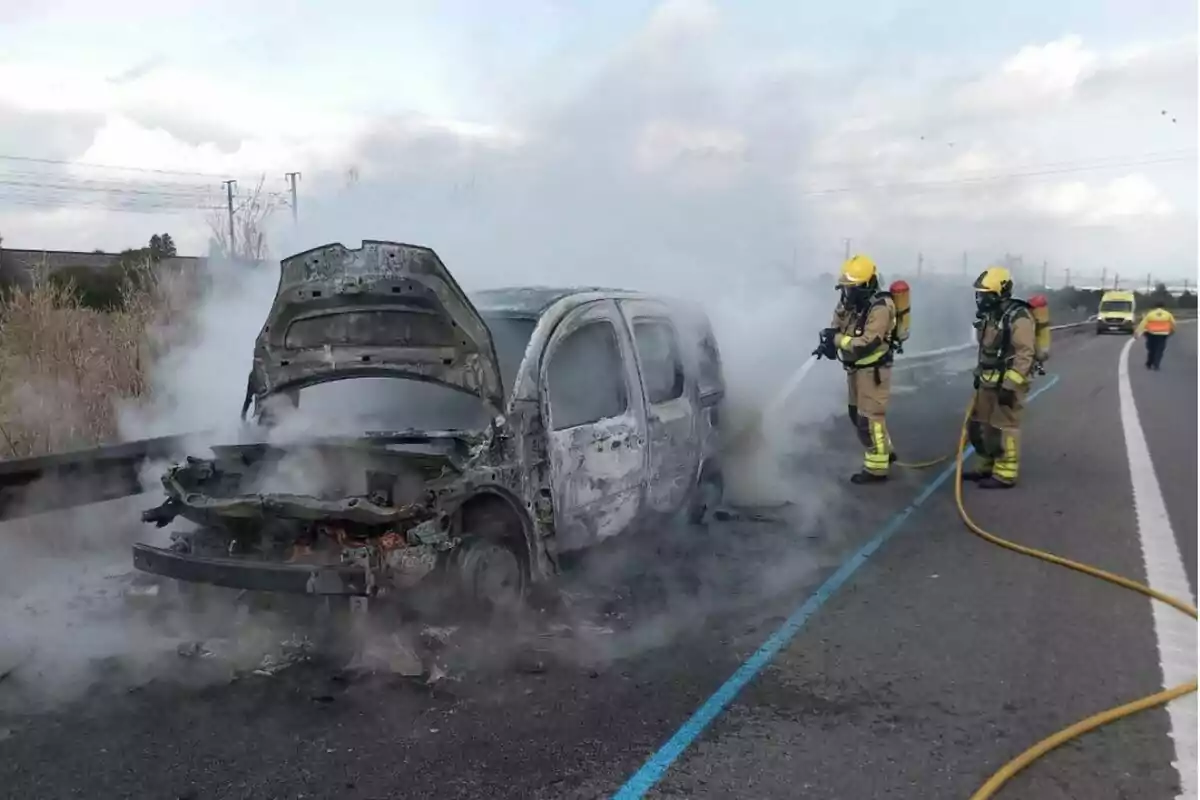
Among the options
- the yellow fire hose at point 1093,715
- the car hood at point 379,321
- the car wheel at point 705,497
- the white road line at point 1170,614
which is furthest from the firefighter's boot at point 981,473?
the car hood at point 379,321

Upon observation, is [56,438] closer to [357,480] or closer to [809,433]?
[357,480]

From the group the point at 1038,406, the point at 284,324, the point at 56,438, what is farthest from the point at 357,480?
the point at 1038,406

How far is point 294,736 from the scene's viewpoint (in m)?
4.05

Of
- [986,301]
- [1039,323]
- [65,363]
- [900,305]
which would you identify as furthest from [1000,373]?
[65,363]

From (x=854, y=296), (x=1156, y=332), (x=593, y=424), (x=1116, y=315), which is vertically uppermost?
(x=854, y=296)

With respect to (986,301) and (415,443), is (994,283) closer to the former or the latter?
(986,301)

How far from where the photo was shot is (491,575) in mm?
4965

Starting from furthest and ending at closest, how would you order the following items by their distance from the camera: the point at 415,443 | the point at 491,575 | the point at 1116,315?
the point at 1116,315
the point at 415,443
the point at 491,575

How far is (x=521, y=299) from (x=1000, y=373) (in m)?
5.16

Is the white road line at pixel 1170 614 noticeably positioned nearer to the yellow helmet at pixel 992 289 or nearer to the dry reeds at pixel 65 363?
the yellow helmet at pixel 992 289

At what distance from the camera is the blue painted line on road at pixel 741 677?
3742mm

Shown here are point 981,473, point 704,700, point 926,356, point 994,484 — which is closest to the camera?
point 704,700

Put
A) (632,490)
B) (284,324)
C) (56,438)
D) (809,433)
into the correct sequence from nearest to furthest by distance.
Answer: (284,324)
(632,490)
(56,438)
(809,433)

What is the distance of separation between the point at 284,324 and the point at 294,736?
2166mm
